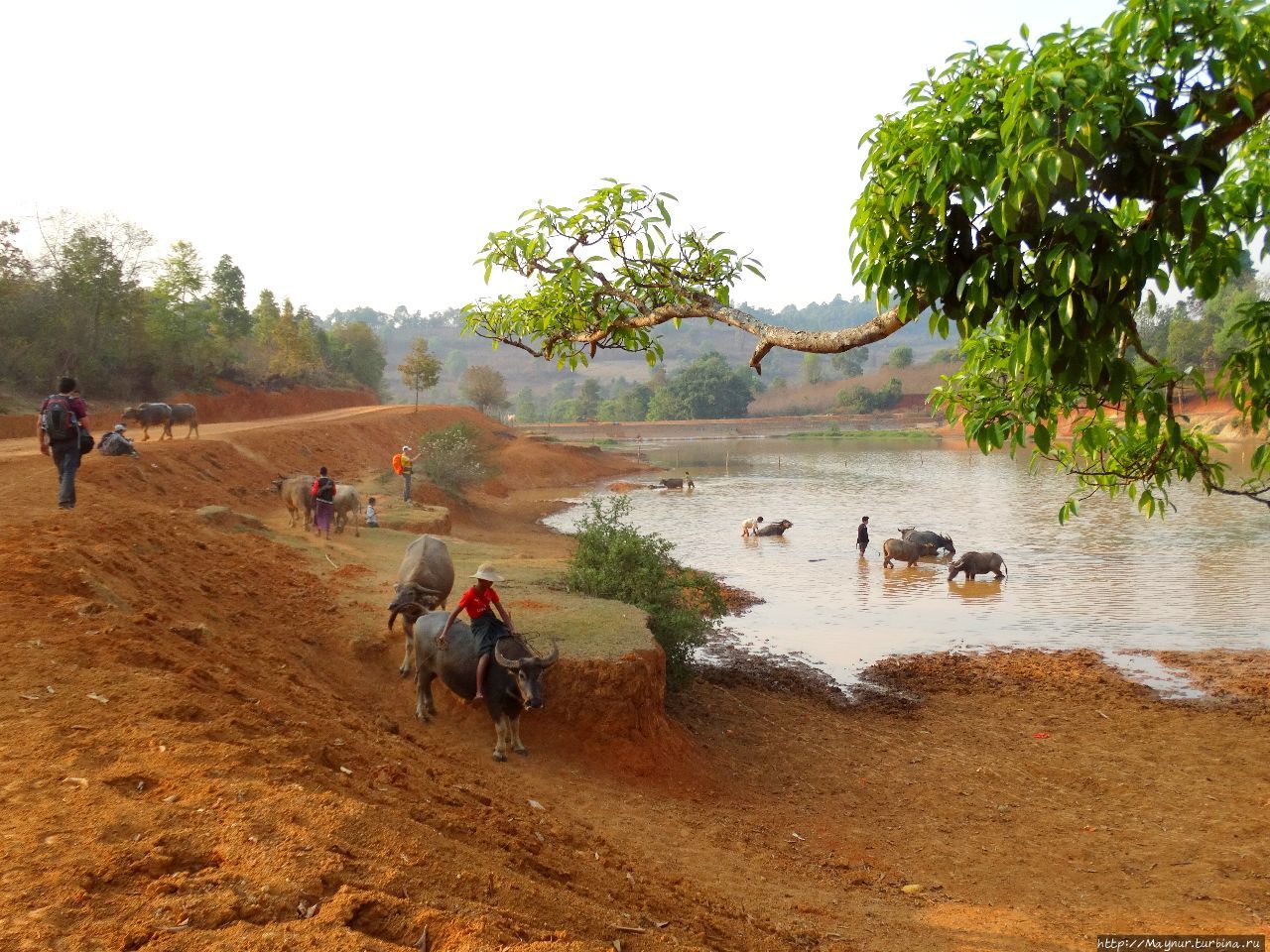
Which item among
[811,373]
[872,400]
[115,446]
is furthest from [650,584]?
[811,373]

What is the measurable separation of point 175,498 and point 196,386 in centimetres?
2326

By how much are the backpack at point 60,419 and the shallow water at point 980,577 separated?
11.8m

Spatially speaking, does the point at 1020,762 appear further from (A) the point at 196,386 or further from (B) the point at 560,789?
(A) the point at 196,386

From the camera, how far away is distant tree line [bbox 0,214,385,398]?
31.2 m

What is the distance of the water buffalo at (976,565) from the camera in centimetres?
2148

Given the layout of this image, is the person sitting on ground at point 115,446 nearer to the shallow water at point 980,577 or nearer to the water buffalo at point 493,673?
the water buffalo at point 493,673

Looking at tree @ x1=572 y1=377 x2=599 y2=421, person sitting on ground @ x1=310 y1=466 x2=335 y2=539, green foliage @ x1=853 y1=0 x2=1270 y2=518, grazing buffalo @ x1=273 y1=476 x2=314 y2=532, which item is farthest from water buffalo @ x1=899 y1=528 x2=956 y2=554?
tree @ x1=572 y1=377 x2=599 y2=421

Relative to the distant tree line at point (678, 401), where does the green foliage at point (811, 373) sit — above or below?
above

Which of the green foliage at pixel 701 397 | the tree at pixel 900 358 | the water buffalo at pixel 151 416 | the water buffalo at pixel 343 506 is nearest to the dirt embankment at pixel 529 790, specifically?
the water buffalo at pixel 343 506

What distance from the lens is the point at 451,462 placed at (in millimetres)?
33500

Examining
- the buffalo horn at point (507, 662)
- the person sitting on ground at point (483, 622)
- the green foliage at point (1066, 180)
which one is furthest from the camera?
the person sitting on ground at point (483, 622)

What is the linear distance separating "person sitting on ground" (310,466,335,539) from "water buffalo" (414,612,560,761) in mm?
8355

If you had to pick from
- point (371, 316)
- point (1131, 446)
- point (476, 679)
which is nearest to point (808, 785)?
point (476, 679)

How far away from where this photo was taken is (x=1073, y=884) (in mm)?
7316
